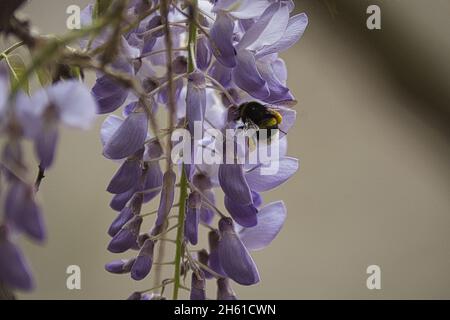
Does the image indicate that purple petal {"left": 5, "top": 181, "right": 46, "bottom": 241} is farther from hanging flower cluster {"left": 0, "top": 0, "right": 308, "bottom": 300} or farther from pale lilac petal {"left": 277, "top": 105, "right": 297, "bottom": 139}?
pale lilac petal {"left": 277, "top": 105, "right": 297, "bottom": 139}

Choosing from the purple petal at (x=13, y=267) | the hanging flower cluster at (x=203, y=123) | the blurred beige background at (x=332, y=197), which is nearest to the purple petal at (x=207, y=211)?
the hanging flower cluster at (x=203, y=123)

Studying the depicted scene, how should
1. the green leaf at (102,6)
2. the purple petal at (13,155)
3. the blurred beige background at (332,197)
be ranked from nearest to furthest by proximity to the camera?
the purple petal at (13,155), the green leaf at (102,6), the blurred beige background at (332,197)

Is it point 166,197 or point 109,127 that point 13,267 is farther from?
point 109,127

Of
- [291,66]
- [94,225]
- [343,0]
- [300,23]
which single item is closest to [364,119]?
[291,66]

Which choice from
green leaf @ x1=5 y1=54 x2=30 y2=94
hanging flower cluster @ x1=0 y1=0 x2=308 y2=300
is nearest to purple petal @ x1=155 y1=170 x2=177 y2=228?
hanging flower cluster @ x1=0 y1=0 x2=308 y2=300

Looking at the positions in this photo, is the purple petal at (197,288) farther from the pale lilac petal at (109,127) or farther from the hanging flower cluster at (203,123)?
the pale lilac petal at (109,127)

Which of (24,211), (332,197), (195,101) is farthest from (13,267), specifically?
(332,197)

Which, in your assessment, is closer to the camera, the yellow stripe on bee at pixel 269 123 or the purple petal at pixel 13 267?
the purple petal at pixel 13 267
